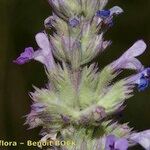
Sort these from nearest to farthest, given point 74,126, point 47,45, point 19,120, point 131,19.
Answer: point 74,126, point 47,45, point 19,120, point 131,19

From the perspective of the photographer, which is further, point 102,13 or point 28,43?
point 28,43

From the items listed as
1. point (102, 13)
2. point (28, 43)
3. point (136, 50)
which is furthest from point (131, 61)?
point (28, 43)

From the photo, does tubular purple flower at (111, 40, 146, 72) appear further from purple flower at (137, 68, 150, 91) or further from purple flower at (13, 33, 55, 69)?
purple flower at (13, 33, 55, 69)

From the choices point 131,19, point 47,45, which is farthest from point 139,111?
point 47,45

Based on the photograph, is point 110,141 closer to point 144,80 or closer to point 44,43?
point 144,80

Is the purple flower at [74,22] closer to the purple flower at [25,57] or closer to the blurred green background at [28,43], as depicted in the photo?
the purple flower at [25,57]

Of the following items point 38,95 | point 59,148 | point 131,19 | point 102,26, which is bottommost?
point 59,148

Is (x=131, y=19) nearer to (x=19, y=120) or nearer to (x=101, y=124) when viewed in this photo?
(x=19, y=120)
